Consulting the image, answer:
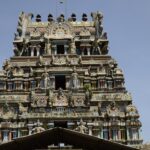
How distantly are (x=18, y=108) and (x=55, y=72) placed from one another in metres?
5.24

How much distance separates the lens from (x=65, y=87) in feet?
117

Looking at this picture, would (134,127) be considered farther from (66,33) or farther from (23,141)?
(23,141)

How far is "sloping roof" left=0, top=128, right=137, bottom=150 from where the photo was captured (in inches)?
414

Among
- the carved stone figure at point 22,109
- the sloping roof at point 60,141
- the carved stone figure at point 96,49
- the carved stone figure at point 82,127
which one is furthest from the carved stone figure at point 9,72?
the sloping roof at point 60,141

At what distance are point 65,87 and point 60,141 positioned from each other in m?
24.5

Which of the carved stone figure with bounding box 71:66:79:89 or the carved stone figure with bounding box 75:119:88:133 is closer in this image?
the carved stone figure with bounding box 75:119:88:133

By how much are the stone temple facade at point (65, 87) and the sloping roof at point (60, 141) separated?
1985 centimetres

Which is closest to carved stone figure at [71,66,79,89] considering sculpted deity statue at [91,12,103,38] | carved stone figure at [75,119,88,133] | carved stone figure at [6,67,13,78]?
carved stone figure at [75,119,88,133]

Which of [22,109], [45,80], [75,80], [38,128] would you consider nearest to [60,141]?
[38,128]

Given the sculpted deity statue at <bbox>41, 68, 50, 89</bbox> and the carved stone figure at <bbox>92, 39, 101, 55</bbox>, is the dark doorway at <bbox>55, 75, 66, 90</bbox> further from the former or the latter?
the carved stone figure at <bbox>92, 39, 101, 55</bbox>

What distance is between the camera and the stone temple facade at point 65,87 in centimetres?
3203

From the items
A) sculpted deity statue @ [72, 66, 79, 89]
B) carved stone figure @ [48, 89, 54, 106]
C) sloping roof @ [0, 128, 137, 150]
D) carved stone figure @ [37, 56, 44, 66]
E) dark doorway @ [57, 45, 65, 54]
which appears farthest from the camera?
dark doorway @ [57, 45, 65, 54]

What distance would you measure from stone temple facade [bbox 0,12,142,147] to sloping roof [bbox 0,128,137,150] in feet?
65.1

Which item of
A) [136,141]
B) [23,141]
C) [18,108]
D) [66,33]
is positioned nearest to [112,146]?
[23,141]
